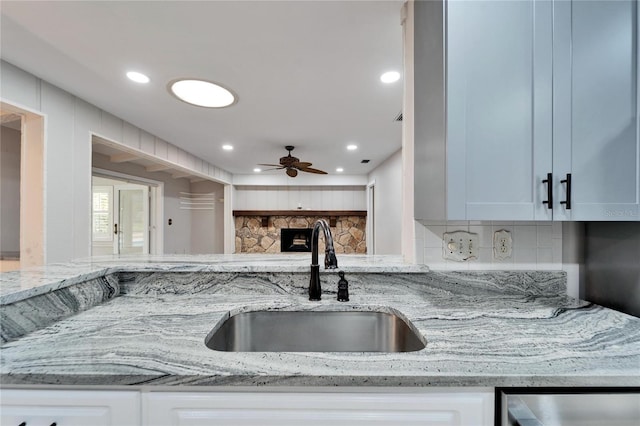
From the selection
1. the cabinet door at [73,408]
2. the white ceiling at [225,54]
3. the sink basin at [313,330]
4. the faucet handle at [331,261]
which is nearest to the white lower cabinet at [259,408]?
the cabinet door at [73,408]

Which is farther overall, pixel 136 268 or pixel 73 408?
pixel 136 268

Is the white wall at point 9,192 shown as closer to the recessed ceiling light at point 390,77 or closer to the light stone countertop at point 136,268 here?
the light stone countertop at point 136,268

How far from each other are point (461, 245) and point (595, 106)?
673 mm

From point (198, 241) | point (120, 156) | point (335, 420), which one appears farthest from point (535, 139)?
point (198, 241)

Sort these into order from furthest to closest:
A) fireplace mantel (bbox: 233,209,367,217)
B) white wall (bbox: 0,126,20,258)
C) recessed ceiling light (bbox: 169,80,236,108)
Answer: fireplace mantel (bbox: 233,209,367,217) < white wall (bbox: 0,126,20,258) < recessed ceiling light (bbox: 169,80,236,108)

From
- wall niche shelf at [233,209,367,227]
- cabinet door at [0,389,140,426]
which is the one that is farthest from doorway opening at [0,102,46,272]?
wall niche shelf at [233,209,367,227]

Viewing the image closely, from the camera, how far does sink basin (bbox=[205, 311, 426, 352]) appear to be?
3.59 feet

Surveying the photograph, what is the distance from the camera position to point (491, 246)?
1223 millimetres

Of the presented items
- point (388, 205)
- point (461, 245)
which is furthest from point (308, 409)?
point (388, 205)

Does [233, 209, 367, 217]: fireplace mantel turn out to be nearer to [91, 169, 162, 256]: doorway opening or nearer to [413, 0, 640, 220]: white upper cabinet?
[91, 169, 162, 256]: doorway opening

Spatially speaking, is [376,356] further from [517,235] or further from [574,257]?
[574,257]

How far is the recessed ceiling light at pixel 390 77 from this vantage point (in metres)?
1.96

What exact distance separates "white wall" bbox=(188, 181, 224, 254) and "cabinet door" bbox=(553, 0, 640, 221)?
258 inches

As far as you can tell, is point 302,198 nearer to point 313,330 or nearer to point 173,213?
point 173,213
